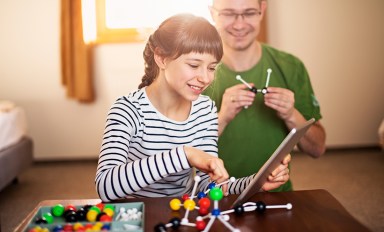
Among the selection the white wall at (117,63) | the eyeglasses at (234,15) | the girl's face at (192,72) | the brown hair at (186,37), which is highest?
the eyeglasses at (234,15)

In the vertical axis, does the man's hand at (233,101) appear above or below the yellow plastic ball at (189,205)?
above

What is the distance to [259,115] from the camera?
1783mm

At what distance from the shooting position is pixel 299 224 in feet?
3.15

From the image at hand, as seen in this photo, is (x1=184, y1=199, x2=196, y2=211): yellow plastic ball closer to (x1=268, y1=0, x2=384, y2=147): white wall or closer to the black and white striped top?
the black and white striped top

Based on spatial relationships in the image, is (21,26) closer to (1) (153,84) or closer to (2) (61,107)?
(2) (61,107)

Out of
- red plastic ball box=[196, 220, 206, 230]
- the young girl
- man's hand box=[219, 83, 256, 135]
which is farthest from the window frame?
red plastic ball box=[196, 220, 206, 230]

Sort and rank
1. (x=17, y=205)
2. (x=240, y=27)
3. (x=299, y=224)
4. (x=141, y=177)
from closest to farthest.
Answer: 1. (x=299, y=224)
2. (x=141, y=177)
3. (x=240, y=27)
4. (x=17, y=205)

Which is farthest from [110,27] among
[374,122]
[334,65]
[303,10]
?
[374,122]

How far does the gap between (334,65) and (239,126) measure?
111 inches

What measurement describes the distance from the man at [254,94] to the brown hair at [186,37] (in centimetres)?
39

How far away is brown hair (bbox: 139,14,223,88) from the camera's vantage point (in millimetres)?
1278

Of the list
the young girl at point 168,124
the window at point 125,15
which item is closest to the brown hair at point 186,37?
the young girl at point 168,124

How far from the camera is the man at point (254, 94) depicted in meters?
1.69

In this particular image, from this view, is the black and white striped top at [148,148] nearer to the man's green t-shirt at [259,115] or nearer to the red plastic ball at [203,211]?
the red plastic ball at [203,211]
